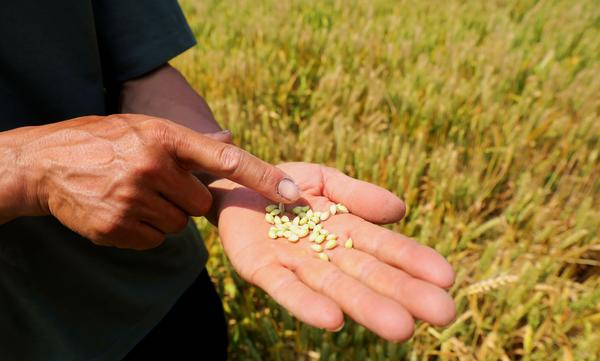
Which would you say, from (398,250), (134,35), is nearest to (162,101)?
(134,35)

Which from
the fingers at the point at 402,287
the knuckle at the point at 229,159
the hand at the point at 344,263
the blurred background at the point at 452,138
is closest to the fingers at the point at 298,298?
the hand at the point at 344,263

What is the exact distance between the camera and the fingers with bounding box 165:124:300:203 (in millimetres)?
980

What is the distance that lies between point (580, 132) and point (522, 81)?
76cm

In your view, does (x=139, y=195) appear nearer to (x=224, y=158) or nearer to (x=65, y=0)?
(x=224, y=158)

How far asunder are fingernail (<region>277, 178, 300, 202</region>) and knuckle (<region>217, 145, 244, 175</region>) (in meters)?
0.13

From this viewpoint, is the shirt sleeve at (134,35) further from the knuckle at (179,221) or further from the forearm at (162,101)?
the knuckle at (179,221)

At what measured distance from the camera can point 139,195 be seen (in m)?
0.96

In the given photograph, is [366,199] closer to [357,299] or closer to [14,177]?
[357,299]

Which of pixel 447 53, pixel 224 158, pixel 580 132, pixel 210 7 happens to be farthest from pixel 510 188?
pixel 210 7

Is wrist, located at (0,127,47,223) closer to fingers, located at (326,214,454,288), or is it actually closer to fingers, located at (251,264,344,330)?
fingers, located at (251,264,344,330)

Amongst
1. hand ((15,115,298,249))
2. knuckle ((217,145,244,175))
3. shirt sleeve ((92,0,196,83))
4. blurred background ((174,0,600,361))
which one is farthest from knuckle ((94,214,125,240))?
blurred background ((174,0,600,361))

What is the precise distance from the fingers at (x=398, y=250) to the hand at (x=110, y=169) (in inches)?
15.2

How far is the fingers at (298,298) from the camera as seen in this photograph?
0.90 m

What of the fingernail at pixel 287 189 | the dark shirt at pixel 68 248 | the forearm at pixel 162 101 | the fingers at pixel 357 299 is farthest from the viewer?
the forearm at pixel 162 101
